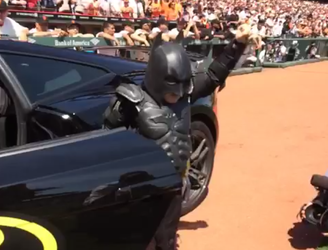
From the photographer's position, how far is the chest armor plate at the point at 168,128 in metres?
2.48

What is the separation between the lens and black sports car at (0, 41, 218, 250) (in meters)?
1.81

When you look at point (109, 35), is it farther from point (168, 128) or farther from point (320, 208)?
point (168, 128)

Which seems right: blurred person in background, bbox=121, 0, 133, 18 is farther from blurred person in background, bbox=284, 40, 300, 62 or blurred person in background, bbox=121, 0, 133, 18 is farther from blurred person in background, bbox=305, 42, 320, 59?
blurred person in background, bbox=305, 42, 320, 59

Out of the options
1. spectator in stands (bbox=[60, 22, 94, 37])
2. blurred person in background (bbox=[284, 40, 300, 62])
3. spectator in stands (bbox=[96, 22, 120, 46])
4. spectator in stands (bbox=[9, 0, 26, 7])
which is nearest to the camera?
spectator in stands (bbox=[60, 22, 94, 37])

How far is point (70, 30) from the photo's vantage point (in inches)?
374

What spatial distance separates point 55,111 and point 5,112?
0.34 metres

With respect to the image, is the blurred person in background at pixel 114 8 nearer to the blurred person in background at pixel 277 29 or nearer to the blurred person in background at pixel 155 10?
the blurred person in background at pixel 155 10

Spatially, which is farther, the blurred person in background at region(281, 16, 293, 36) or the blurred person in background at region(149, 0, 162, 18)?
the blurred person in background at region(281, 16, 293, 36)

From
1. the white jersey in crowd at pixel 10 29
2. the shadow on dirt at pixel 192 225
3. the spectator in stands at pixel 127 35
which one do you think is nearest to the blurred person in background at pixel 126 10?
the spectator in stands at pixel 127 35

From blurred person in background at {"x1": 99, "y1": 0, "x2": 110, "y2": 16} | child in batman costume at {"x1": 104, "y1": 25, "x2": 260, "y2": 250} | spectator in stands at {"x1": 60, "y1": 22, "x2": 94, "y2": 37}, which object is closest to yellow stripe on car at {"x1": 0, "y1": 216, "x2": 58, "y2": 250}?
child in batman costume at {"x1": 104, "y1": 25, "x2": 260, "y2": 250}

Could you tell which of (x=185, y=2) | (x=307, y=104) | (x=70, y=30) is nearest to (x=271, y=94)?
(x=307, y=104)

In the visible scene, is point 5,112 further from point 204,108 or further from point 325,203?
point 325,203

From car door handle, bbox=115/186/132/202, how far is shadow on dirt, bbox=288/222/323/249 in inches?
77.4

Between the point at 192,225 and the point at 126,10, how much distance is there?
31.8 ft
